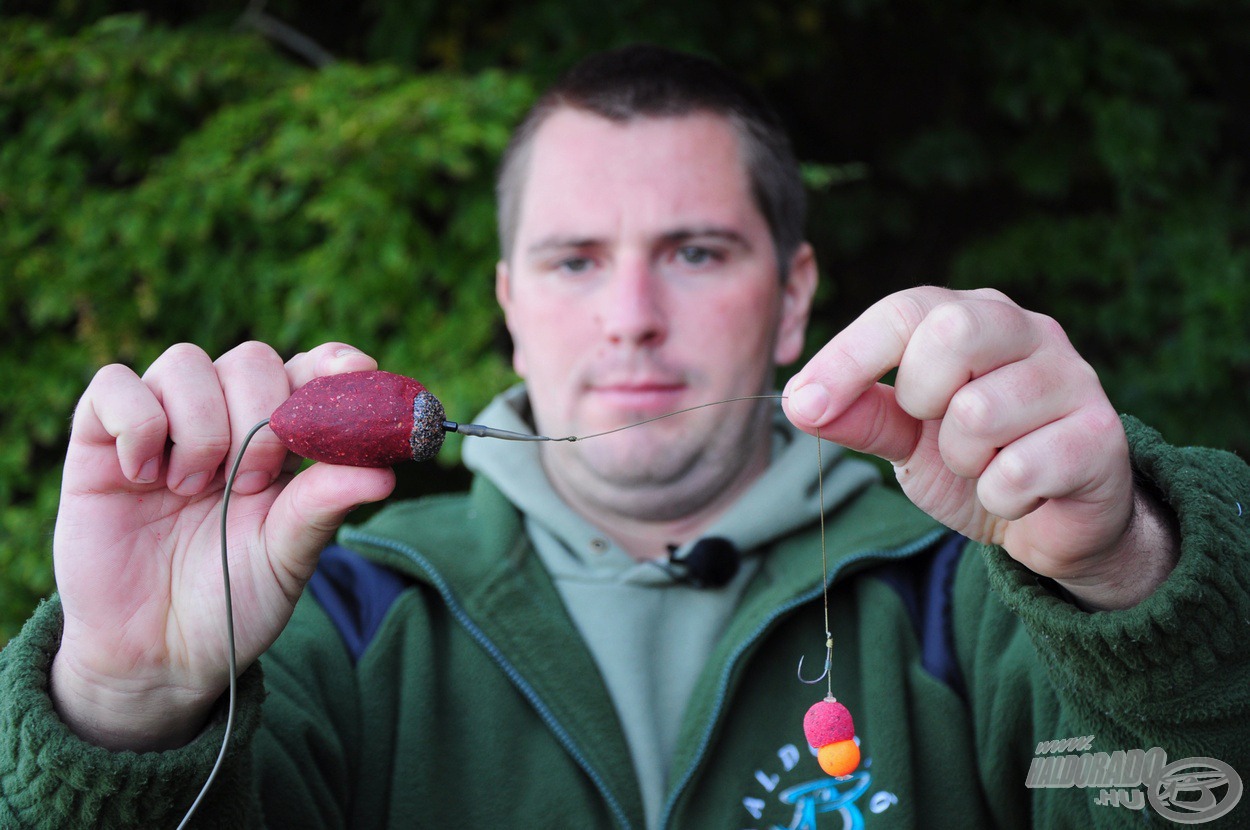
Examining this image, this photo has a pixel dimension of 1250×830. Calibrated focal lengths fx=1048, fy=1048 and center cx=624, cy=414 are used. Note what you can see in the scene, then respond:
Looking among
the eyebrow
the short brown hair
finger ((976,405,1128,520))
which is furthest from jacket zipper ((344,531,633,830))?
finger ((976,405,1128,520))

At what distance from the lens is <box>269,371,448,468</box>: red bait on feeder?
1501 mm

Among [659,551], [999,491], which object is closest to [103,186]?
[659,551]

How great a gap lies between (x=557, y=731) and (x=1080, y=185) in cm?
424

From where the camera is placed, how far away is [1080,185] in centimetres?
512

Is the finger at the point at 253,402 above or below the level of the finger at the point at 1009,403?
below

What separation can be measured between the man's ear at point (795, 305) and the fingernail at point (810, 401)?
1.23m

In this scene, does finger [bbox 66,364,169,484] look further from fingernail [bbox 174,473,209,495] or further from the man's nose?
the man's nose

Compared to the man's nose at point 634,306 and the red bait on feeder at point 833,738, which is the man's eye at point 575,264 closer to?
the man's nose at point 634,306

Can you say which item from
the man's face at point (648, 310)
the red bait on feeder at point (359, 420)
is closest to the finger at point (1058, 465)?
the red bait on feeder at point (359, 420)

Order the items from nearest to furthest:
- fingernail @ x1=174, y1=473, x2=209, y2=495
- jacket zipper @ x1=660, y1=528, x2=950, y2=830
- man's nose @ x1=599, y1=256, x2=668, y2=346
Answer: fingernail @ x1=174, y1=473, x2=209, y2=495
jacket zipper @ x1=660, y1=528, x2=950, y2=830
man's nose @ x1=599, y1=256, x2=668, y2=346

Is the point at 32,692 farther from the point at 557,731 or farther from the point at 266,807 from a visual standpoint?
the point at 557,731

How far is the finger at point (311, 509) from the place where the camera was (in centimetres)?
153

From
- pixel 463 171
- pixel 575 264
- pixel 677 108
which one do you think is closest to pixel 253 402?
pixel 575 264

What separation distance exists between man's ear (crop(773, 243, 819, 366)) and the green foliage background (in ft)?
3.42
